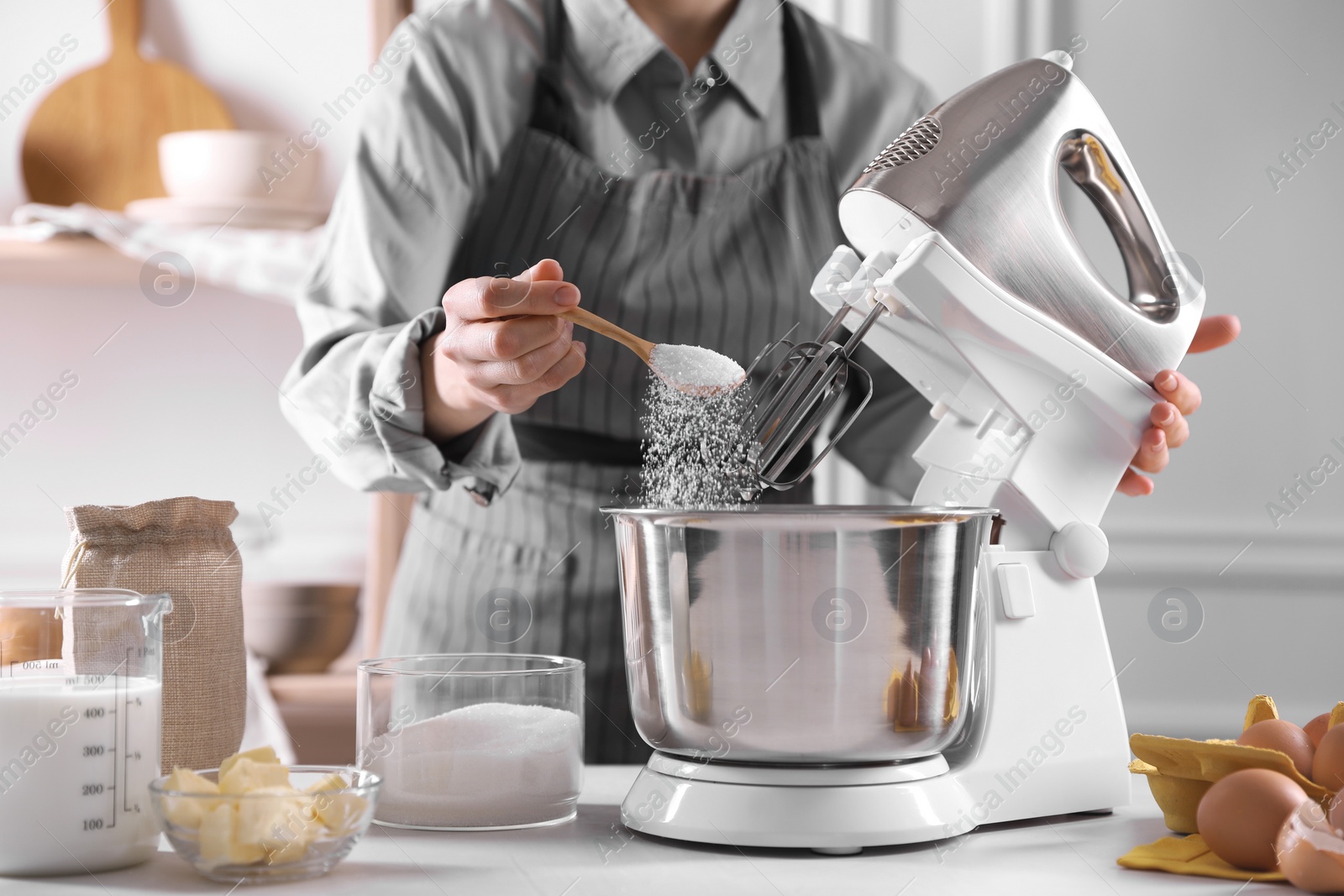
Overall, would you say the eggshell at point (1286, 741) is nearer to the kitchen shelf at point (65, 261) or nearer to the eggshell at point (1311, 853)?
the eggshell at point (1311, 853)

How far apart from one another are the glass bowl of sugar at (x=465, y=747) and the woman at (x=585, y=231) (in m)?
0.34

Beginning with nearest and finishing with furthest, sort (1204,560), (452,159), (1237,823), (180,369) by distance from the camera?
(1237,823), (452,159), (1204,560), (180,369)

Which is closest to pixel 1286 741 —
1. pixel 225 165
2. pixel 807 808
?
pixel 807 808

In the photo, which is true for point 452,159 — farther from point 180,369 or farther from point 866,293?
point 180,369

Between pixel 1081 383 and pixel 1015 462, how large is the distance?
58 mm

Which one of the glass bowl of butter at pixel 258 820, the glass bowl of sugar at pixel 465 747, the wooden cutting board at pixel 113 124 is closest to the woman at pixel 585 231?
the glass bowl of sugar at pixel 465 747

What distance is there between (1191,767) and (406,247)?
0.74 metres

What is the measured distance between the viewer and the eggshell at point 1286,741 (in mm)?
583

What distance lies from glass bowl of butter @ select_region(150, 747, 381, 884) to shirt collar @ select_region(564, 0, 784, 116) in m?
0.81

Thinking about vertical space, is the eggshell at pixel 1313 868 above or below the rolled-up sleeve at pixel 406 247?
below

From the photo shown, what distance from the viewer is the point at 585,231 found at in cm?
Answer: 109

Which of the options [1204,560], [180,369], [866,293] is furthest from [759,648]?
[180,369]

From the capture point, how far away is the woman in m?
1.01

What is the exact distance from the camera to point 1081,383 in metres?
0.64
